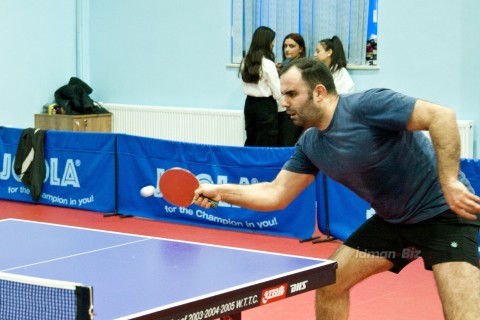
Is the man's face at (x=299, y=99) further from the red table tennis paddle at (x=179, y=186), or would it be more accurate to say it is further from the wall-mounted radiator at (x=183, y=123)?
the wall-mounted radiator at (x=183, y=123)

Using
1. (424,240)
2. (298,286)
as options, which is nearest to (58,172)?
(298,286)

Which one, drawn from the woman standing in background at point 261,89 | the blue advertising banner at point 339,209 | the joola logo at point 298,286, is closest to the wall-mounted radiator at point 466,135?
the woman standing in background at point 261,89

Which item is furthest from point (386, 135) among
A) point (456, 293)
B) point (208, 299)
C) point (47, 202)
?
point (47, 202)

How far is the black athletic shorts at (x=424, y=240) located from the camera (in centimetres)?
369

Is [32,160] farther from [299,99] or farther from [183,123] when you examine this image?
[299,99]

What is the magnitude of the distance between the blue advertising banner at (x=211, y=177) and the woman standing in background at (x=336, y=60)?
189 cm

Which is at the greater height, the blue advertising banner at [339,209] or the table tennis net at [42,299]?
the table tennis net at [42,299]

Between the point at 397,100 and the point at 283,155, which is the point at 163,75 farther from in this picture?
the point at 397,100

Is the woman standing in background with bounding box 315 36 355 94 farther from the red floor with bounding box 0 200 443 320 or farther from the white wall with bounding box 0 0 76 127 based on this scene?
the white wall with bounding box 0 0 76 127

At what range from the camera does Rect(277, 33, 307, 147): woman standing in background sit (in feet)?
29.3

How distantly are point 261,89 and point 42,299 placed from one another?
240 inches

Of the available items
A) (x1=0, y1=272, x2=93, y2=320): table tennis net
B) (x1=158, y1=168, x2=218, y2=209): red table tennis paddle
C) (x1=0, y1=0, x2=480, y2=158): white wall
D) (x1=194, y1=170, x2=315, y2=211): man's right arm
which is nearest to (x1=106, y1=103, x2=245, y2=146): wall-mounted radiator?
(x1=0, y1=0, x2=480, y2=158): white wall

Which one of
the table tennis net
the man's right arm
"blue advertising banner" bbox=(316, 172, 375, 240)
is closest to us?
the table tennis net

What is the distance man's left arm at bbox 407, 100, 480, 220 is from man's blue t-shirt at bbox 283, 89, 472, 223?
21 cm
